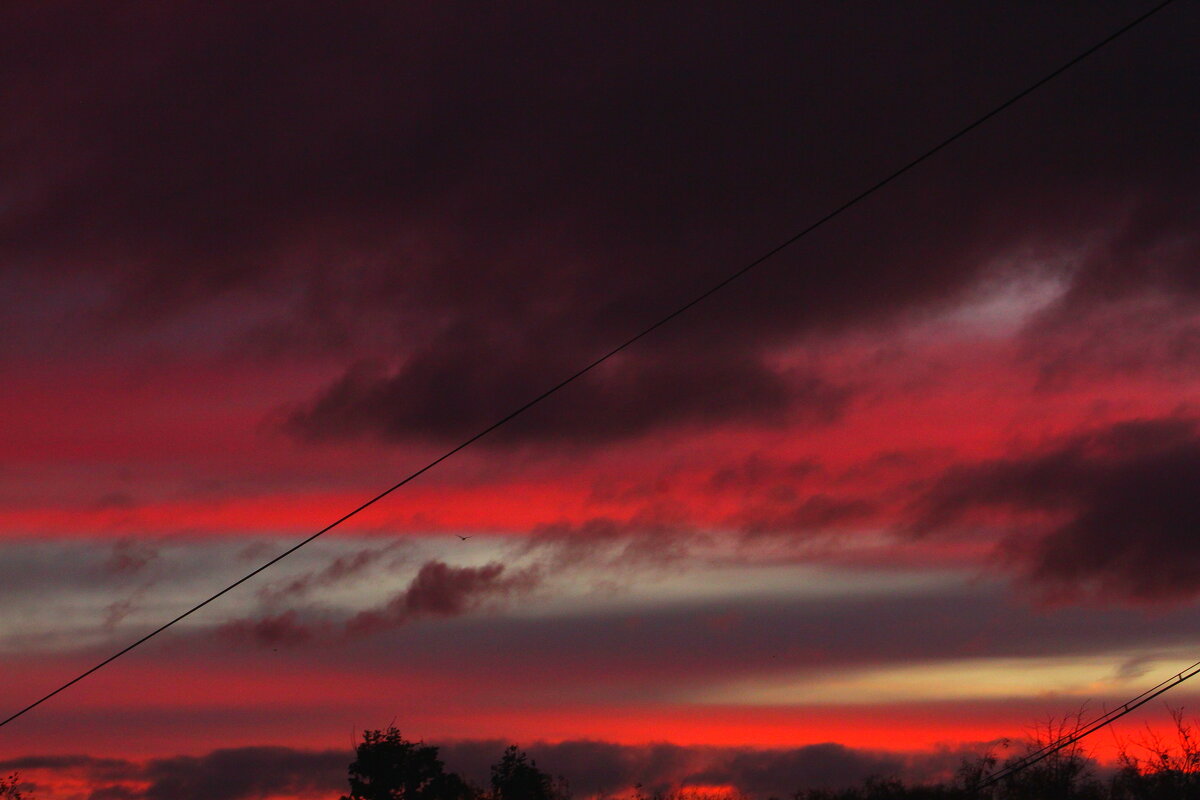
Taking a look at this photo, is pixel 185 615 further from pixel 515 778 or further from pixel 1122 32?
pixel 515 778

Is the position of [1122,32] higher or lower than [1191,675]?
higher

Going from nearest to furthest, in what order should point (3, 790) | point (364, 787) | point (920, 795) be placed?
point (920, 795) < point (3, 790) < point (364, 787)

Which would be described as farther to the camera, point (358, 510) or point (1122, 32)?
point (358, 510)

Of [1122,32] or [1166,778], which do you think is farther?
[1166,778]

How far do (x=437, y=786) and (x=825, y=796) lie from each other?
18.8 meters

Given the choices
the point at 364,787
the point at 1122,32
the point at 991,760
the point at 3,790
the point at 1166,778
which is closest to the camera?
the point at 1122,32

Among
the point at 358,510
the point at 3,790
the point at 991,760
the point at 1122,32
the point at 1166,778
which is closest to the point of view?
the point at 1122,32

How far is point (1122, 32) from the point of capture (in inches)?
869

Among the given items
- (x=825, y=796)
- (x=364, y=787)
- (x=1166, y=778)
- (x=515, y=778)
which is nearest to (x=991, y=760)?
(x=1166, y=778)

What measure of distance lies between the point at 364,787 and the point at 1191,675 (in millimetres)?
42920

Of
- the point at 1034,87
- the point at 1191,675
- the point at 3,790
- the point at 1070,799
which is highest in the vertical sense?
the point at 1034,87

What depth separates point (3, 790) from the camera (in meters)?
55.5

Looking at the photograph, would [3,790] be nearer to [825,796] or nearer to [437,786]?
[437,786]

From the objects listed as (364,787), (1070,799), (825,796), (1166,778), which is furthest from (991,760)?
(364,787)
